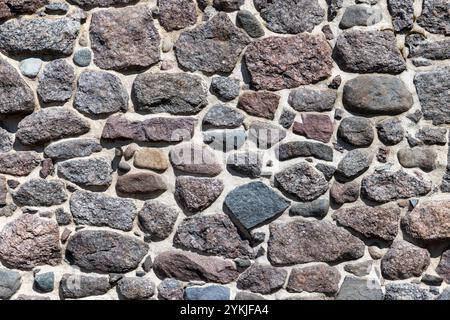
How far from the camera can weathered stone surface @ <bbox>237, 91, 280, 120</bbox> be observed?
2877 millimetres

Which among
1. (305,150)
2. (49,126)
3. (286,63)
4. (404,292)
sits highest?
(286,63)

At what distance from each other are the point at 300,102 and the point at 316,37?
29 cm

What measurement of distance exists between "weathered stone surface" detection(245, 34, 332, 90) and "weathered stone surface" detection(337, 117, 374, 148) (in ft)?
0.78

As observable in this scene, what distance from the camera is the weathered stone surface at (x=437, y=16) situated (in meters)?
2.90

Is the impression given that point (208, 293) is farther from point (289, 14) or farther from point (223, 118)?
point (289, 14)

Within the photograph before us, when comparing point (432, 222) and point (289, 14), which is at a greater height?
point (289, 14)

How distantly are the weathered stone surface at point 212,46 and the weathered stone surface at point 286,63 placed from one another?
2.9 inches

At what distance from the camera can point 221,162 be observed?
288 cm

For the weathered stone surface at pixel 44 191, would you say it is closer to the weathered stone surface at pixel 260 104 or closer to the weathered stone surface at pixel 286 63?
the weathered stone surface at pixel 260 104

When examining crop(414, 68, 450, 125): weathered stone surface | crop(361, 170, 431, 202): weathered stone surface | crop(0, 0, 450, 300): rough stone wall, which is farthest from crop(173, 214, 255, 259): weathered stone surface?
crop(414, 68, 450, 125): weathered stone surface

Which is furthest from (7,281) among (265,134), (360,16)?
(360,16)

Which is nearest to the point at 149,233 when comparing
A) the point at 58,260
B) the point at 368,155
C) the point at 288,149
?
the point at 58,260

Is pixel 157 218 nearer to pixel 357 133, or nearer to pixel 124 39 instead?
pixel 124 39

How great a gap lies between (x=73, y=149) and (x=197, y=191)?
552mm
